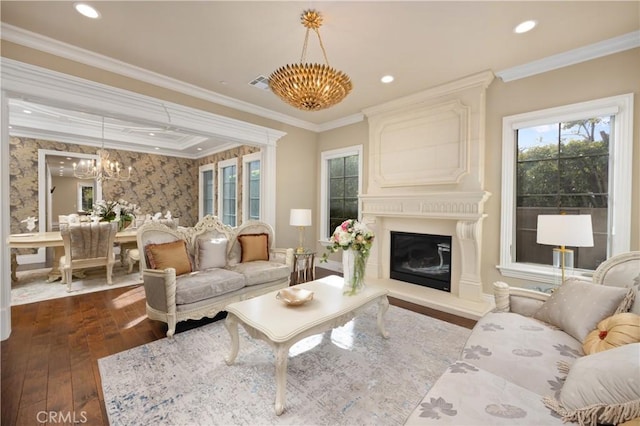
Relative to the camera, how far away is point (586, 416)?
104 cm

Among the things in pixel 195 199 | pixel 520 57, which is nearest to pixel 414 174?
pixel 520 57

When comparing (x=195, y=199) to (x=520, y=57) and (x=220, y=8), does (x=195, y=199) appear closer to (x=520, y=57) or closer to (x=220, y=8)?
(x=220, y=8)

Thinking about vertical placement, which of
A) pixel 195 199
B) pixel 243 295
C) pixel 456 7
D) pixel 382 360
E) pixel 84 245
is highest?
pixel 456 7

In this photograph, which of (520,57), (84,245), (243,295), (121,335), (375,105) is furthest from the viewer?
(375,105)

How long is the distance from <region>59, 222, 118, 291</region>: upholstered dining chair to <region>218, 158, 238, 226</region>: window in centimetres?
284

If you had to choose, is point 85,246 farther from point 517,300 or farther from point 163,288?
point 517,300

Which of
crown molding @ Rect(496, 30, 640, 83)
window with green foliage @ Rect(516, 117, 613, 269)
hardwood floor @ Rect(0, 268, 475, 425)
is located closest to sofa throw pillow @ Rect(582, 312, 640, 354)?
hardwood floor @ Rect(0, 268, 475, 425)

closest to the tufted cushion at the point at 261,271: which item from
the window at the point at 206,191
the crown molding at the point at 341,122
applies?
the crown molding at the point at 341,122

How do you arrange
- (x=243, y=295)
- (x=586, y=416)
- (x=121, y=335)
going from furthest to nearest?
(x=243, y=295) → (x=121, y=335) → (x=586, y=416)

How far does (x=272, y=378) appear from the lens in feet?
A: 6.68

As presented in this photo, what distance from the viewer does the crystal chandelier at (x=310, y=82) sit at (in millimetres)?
2084

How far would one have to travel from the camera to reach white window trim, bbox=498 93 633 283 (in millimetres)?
2596

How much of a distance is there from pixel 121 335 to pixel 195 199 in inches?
233

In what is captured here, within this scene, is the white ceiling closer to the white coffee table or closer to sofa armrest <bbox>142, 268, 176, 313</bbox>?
sofa armrest <bbox>142, 268, 176, 313</bbox>
